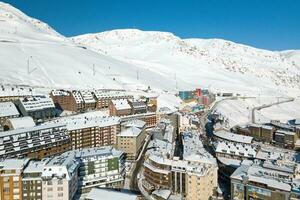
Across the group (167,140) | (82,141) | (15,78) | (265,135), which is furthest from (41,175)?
(15,78)

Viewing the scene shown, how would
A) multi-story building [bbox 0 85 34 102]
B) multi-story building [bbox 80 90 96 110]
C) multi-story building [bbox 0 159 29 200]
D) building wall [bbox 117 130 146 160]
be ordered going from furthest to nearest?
multi-story building [bbox 80 90 96 110]
multi-story building [bbox 0 85 34 102]
building wall [bbox 117 130 146 160]
multi-story building [bbox 0 159 29 200]

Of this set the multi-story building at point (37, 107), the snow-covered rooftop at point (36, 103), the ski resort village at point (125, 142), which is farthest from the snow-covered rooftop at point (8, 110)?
the snow-covered rooftop at point (36, 103)

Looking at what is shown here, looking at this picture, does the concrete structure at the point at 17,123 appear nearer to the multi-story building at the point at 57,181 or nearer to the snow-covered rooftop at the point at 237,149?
the multi-story building at the point at 57,181

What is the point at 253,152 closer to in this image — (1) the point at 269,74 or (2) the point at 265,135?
(2) the point at 265,135

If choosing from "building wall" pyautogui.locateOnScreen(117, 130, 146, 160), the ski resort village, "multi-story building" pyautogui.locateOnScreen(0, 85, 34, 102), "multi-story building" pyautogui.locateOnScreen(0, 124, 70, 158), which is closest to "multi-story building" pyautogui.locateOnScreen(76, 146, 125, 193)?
the ski resort village

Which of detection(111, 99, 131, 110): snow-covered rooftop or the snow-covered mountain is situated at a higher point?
the snow-covered mountain

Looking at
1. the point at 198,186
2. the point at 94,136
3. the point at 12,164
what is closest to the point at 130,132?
the point at 94,136

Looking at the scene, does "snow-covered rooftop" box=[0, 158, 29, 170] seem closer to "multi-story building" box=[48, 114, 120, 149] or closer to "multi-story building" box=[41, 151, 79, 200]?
"multi-story building" box=[41, 151, 79, 200]

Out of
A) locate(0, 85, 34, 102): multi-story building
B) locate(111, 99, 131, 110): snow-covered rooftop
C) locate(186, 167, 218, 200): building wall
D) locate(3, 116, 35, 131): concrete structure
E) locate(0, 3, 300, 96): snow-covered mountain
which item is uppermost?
locate(0, 3, 300, 96): snow-covered mountain
